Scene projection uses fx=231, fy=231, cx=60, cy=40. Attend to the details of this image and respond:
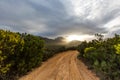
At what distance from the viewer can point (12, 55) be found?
21031mm

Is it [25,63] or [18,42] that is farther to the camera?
[25,63]

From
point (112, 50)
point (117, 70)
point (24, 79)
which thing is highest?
point (112, 50)

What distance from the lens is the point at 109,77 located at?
18031 mm

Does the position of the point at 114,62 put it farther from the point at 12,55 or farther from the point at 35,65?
the point at 35,65

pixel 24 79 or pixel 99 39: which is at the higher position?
pixel 99 39

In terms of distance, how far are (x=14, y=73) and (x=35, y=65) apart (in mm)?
6606

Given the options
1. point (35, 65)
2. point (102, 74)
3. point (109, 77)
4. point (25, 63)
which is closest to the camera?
point (109, 77)

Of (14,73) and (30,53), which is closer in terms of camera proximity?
(14,73)

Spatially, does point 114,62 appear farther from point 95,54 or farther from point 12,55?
point 12,55

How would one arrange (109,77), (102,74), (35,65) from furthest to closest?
(35,65) < (102,74) < (109,77)

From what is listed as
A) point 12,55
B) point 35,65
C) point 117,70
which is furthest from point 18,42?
point 117,70

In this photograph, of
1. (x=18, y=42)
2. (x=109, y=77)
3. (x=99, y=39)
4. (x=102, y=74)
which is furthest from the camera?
(x=99, y=39)

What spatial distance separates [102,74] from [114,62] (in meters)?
1.77

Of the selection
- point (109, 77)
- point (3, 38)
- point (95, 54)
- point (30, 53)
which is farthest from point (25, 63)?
point (109, 77)
